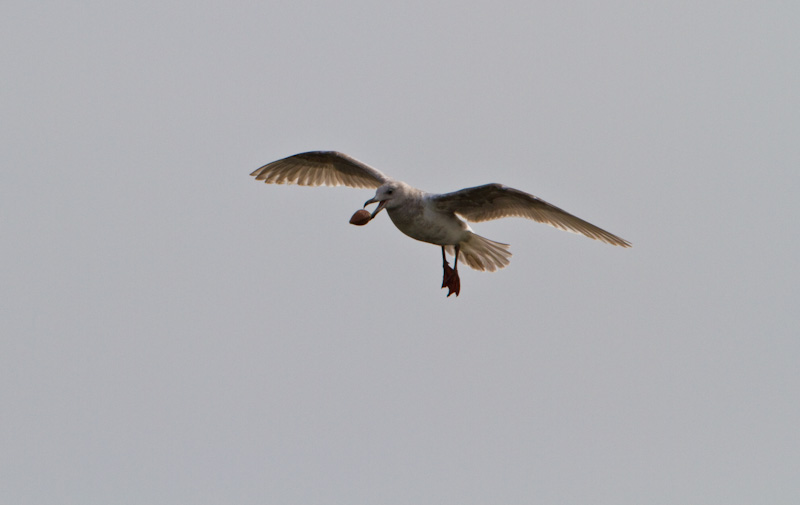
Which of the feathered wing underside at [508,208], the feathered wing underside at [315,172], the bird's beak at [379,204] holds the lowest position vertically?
the bird's beak at [379,204]

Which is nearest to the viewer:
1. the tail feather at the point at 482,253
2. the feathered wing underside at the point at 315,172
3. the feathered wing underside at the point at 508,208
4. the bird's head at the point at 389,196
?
the feathered wing underside at the point at 508,208

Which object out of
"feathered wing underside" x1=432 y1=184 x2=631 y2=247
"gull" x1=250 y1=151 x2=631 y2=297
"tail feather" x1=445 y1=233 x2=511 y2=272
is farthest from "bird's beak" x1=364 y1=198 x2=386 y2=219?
"tail feather" x1=445 y1=233 x2=511 y2=272

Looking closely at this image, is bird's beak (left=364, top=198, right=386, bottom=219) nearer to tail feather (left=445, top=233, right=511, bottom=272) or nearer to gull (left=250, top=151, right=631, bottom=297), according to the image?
gull (left=250, top=151, right=631, bottom=297)

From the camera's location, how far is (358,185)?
42.2ft

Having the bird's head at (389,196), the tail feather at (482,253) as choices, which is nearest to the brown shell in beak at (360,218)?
the bird's head at (389,196)

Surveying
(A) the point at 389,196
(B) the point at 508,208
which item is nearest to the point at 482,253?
(B) the point at 508,208

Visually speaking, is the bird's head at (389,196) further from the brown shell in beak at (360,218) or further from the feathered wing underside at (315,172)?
the feathered wing underside at (315,172)

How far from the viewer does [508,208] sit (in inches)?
438

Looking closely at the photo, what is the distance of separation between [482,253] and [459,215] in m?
1.01

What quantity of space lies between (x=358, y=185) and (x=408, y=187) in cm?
197

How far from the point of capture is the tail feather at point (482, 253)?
11969 millimetres

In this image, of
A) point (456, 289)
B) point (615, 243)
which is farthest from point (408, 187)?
point (615, 243)

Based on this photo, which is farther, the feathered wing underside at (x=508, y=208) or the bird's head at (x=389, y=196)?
the bird's head at (x=389, y=196)

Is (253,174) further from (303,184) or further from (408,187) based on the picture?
Result: (408,187)
